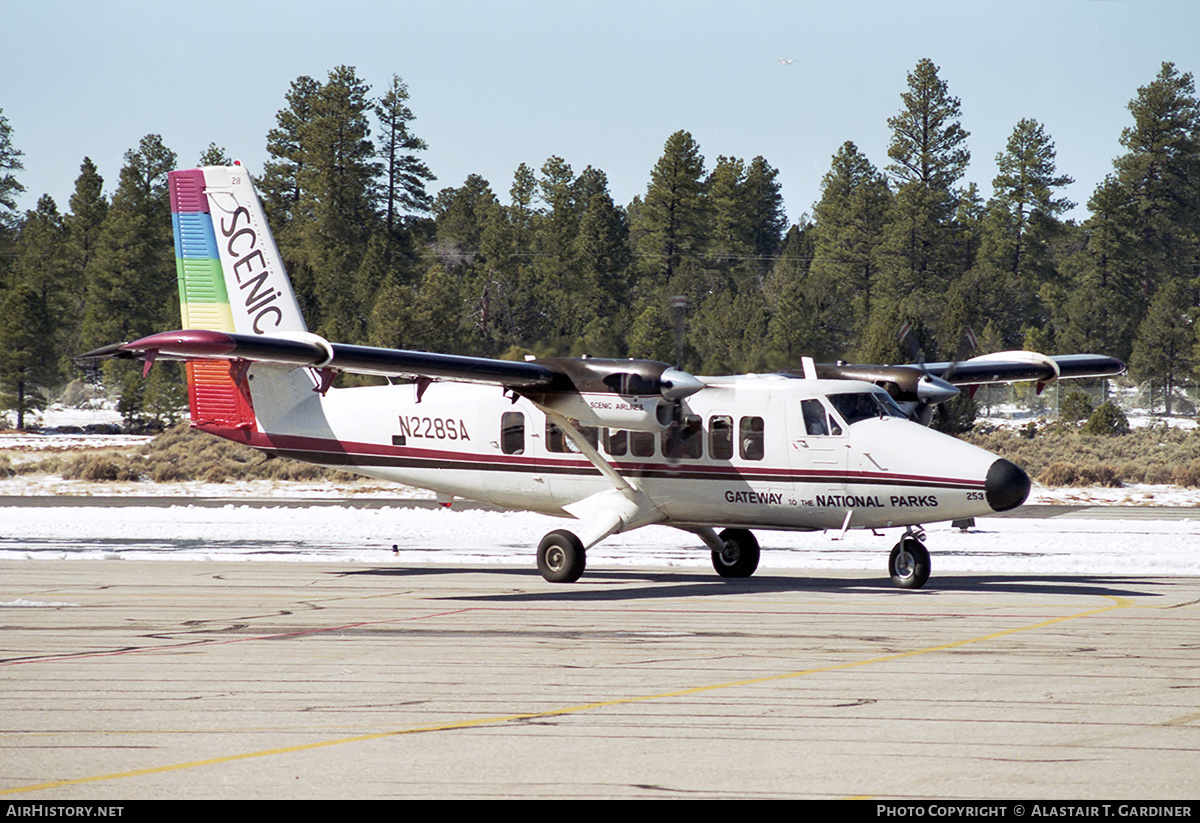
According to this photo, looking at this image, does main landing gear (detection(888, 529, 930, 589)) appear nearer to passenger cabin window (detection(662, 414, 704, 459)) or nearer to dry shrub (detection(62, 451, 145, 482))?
passenger cabin window (detection(662, 414, 704, 459))

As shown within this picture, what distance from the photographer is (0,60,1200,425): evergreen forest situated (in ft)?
221

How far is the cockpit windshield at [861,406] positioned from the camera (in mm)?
17781

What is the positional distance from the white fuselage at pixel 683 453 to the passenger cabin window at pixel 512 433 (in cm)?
2

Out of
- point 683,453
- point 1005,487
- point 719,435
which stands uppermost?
point 719,435

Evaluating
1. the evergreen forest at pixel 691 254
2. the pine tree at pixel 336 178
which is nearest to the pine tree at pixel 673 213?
the evergreen forest at pixel 691 254

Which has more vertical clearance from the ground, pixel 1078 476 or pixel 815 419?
pixel 815 419

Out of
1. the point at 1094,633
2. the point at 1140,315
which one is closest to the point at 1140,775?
the point at 1094,633

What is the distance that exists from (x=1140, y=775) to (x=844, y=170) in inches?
3447

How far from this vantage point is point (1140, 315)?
76375 millimetres

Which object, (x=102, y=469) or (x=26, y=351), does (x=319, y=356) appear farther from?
(x=26, y=351)

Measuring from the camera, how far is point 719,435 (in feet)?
60.2

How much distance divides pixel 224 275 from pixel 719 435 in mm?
8831

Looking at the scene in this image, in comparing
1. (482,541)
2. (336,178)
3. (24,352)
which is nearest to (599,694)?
(482,541)

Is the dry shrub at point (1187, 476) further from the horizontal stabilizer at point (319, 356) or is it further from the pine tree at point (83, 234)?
the pine tree at point (83, 234)
